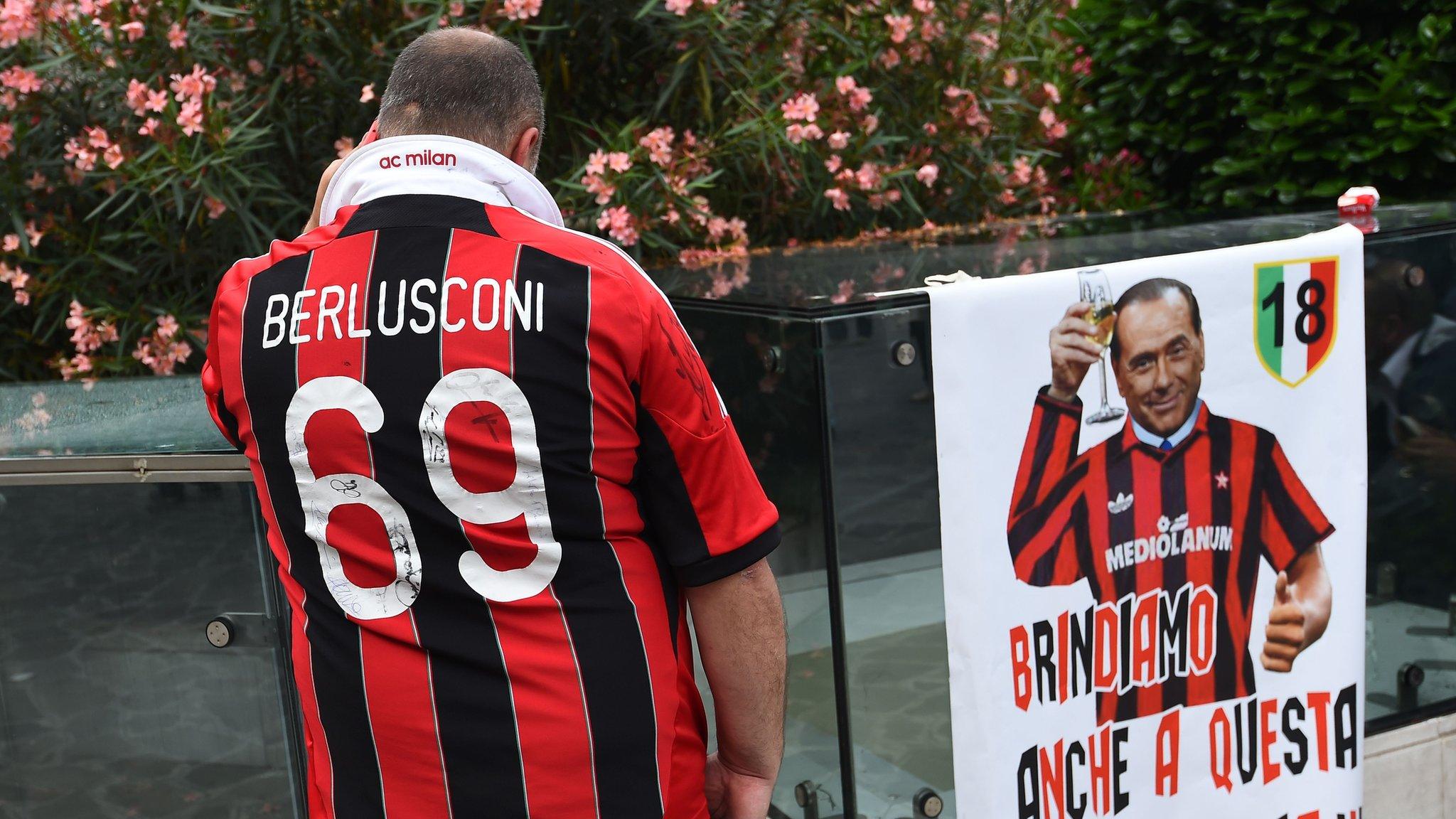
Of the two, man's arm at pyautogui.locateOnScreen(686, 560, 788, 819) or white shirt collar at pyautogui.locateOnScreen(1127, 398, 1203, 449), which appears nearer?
man's arm at pyautogui.locateOnScreen(686, 560, 788, 819)

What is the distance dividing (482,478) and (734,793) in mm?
608

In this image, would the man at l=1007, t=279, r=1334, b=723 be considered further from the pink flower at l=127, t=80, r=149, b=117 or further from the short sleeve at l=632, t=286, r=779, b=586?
the pink flower at l=127, t=80, r=149, b=117

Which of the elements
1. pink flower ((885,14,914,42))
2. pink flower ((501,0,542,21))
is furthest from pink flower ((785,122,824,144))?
pink flower ((501,0,542,21))

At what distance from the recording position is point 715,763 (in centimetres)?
188

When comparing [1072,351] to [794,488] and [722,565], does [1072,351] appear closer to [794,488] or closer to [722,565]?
[794,488]

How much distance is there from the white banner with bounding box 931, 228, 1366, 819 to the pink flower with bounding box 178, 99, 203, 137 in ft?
7.11

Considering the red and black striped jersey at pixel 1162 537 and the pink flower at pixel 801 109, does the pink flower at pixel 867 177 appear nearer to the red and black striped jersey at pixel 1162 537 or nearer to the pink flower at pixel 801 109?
the pink flower at pixel 801 109

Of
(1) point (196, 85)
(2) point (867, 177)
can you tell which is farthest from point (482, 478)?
(2) point (867, 177)

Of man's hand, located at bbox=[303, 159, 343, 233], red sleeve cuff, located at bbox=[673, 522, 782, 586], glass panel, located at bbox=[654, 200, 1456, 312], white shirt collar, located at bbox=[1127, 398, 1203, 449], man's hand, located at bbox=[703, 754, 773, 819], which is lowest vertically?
man's hand, located at bbox=[703, 754, 773, 819]

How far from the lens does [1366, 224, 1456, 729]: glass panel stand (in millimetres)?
2807

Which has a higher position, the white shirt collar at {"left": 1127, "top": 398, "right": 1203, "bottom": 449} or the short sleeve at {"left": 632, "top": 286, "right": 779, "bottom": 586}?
the short sleeve at {"left": 632, "top": 286, "right": 779, "bottom": 586}

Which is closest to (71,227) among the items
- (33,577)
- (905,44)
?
(33,577)

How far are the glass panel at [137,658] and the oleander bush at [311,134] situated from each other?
1.32 metres

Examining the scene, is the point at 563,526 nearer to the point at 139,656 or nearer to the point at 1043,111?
the point at 139,656
